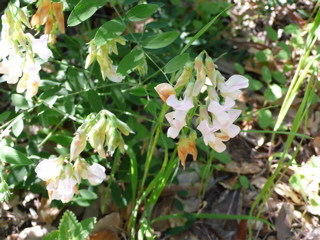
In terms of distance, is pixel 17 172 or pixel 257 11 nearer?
pixel 17 172

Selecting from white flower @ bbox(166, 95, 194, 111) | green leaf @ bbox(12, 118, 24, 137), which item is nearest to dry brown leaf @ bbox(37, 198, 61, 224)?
green leaf @ bbox(12, 118, 24, 137)

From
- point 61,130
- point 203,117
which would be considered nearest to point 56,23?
point 61,130

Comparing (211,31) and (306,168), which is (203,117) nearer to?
(306,168)

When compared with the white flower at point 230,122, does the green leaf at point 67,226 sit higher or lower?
lower

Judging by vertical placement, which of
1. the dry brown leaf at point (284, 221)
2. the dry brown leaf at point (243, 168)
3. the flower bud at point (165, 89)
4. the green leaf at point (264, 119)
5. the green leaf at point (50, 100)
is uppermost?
the flower bud at point (165, 89)

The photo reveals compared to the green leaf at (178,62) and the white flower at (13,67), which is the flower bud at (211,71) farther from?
the white flower at (13,67)

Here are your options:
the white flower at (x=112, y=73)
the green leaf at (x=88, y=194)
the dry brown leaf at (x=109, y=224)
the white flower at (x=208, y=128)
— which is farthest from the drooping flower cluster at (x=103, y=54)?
the dry brown leaf at (x=109, y=224)
